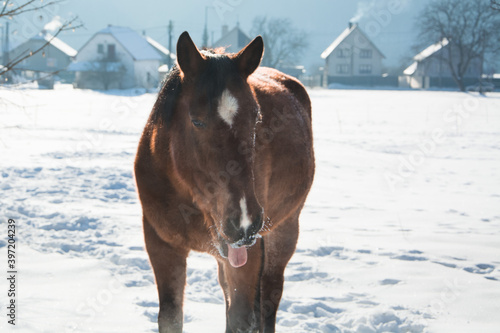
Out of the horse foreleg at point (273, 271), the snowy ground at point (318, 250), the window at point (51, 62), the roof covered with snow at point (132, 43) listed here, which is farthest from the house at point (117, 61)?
the horse foreleg at point (273, 271)

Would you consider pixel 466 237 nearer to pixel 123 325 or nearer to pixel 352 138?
pixel 123 325

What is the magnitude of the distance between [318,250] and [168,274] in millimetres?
3107

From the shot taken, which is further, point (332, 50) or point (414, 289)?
point (332, 50)

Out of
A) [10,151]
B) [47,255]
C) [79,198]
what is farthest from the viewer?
[10,151]

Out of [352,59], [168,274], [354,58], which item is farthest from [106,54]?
[168,274]

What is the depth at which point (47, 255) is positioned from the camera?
5.14 meters

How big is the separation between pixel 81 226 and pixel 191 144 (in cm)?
421

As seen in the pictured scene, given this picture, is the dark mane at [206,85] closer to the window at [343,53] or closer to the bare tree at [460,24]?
the bare tree at [460,24]

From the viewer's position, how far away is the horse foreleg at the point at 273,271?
3650 millimetres

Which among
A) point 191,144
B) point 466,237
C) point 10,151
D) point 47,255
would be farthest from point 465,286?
point 10,151

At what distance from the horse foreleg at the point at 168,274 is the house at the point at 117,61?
168 feet

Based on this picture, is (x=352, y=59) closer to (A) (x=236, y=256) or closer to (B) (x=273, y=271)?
(B) (x=273, y=271)

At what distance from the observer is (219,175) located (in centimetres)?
231

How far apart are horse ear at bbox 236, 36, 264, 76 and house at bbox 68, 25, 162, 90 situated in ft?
169
